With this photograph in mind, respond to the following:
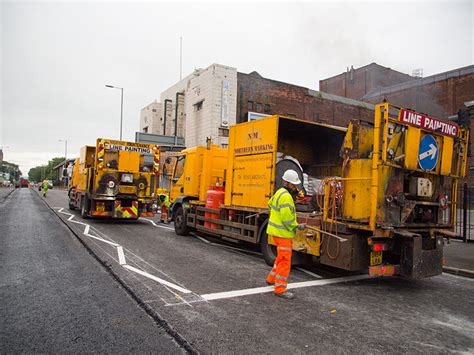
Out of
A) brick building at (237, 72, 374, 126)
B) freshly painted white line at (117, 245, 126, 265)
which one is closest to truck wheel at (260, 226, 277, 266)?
freshly painted white line at (117, 245, 126, 265)

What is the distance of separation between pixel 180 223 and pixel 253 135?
4049 mm

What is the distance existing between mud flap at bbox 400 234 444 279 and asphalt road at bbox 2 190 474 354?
0.34 metres

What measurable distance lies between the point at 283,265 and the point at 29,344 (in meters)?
3.00

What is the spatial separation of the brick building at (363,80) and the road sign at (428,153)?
43490mm

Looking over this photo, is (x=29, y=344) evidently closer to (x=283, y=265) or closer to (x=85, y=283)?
(x=85, y=283)

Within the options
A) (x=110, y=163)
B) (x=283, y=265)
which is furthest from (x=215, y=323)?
(x=110, y=163)

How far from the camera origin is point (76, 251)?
278 inches

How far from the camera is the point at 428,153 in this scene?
5.62 meters

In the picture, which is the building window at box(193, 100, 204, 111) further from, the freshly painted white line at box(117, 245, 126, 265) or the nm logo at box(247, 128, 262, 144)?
the freshly painted white line at box(117, 245, 126, 265)

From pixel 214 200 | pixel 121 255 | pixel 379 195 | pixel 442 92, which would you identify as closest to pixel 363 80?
pixel 442 92

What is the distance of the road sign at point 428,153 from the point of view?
552 cm

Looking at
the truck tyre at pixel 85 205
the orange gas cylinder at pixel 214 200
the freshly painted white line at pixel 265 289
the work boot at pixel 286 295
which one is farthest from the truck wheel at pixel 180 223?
the work boot at pixel 286 295

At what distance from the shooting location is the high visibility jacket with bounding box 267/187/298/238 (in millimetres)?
4875

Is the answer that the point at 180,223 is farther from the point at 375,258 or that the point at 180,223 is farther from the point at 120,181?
the point at 375,258
